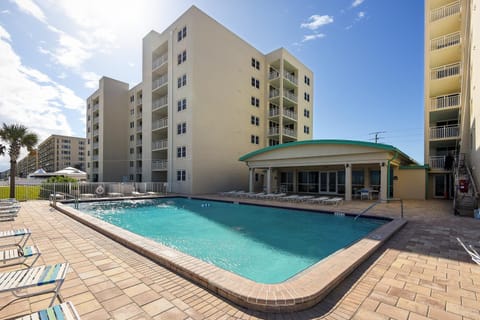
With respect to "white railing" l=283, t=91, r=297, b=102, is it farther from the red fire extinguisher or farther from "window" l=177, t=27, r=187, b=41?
the red fire extinguisher

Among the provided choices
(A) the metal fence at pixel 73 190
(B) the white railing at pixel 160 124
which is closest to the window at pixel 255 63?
(B) the white railing at pixel 160 124

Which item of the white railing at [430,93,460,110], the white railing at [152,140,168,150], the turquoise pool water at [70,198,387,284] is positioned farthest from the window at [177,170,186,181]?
the white railing at [430,93,460,110]

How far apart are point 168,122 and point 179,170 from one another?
529 centimetres

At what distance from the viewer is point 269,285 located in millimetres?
3168

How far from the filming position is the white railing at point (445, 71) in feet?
55.5

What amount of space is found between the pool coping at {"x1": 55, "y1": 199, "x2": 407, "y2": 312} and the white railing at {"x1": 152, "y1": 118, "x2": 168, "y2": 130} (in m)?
19.7

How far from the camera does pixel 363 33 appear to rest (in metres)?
14.8

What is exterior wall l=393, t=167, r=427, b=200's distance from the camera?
1545 centimetres

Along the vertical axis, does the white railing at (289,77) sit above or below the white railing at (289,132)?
above

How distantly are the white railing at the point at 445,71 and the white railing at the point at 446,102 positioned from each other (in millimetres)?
1707

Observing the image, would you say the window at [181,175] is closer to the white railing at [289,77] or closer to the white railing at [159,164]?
the white railing at [159,164]

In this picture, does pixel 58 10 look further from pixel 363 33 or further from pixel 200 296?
pixel 363 33

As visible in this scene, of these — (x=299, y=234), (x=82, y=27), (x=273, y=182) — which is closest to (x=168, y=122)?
(x=82, y=27)

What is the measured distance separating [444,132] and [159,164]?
26390 millimetres
